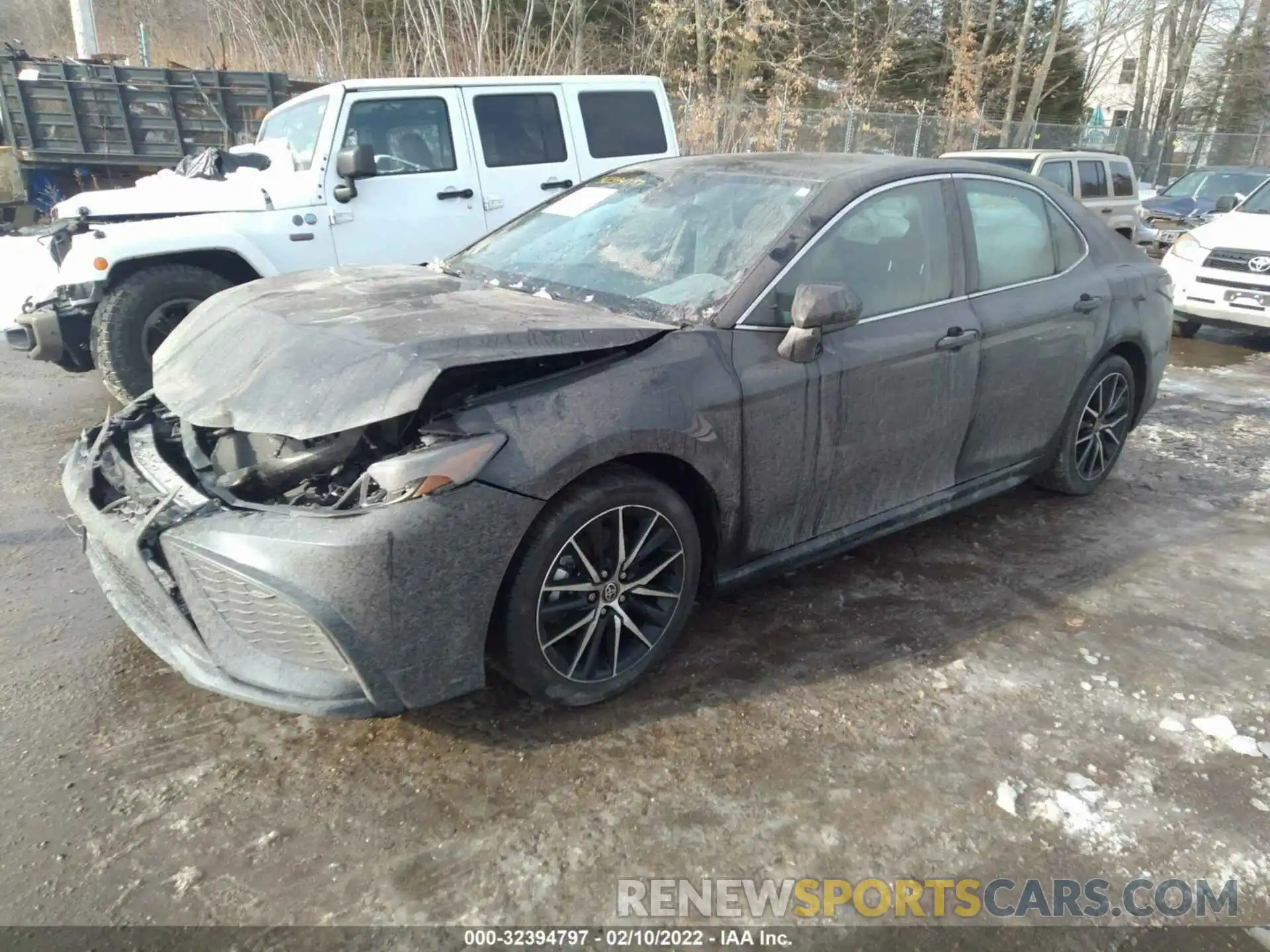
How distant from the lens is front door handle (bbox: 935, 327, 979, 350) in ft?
11.7

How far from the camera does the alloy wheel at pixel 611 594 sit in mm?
2738

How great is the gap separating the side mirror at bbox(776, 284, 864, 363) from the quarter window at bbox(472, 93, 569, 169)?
15.4 feet

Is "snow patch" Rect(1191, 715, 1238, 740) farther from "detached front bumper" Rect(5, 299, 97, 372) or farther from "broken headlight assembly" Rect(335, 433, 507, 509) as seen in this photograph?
"detached front bumper" Rect(5, 299, 97, 372)

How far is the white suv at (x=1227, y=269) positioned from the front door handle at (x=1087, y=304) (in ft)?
15.7

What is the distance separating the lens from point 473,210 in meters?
6.99

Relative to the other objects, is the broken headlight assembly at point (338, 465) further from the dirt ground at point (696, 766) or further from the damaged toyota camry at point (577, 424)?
the dirt ground at point (696, 766)

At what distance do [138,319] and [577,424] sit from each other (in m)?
4.38

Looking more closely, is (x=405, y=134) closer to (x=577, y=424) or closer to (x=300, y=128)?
(x=300, y=128)

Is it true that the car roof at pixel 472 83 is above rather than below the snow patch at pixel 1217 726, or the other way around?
above

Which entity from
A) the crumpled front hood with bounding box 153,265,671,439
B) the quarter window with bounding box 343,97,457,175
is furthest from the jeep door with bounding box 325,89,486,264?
the crumpled front hood with bounding box 153,265,671,439

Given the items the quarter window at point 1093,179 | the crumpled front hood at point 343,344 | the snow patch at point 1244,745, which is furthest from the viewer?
the quarter window at point 1093,179

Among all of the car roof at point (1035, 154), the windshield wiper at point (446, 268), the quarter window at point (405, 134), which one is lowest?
the car roof at point (1035, 154)

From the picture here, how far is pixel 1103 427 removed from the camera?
473 centimetres

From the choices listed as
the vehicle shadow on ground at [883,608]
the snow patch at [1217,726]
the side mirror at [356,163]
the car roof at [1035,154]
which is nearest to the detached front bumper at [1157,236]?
the car roof at [1035,154]
